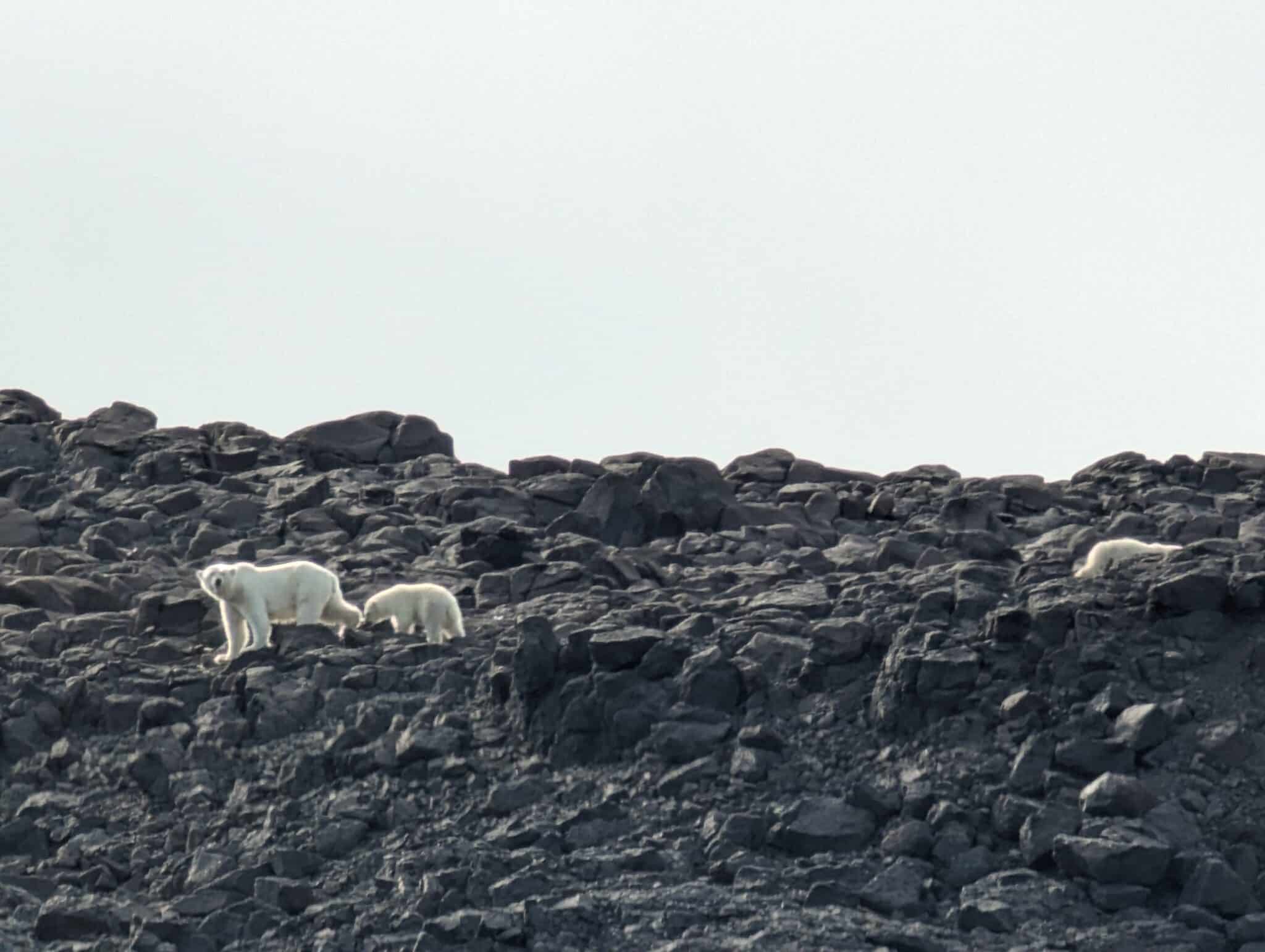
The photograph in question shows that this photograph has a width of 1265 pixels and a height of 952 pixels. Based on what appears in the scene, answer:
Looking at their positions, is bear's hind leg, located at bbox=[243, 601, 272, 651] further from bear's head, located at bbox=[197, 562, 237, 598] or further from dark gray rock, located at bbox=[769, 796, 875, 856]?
dark gray rock, located at bbox=[769, 796, 875, 856]

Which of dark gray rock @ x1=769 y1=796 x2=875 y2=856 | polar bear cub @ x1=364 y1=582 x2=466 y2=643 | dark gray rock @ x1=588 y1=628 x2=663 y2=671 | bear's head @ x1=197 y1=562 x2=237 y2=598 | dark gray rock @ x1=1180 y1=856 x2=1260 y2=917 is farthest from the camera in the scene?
polar bear cub @ x1=364 y1=582 x2=466 y2=643

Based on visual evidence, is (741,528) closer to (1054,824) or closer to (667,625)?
(667,625)

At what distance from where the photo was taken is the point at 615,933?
18156 millimetres

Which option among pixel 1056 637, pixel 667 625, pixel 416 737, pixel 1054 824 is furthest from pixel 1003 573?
pixel 416 737

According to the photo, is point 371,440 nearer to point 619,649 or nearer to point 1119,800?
point 619,649

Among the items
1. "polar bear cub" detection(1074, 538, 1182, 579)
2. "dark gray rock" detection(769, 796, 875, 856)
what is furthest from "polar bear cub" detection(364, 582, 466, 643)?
"polar bear cub" detection(1074, 538, 1182, 579)

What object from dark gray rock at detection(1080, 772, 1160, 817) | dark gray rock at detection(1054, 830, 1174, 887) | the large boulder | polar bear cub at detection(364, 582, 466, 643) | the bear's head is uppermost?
the large boulder

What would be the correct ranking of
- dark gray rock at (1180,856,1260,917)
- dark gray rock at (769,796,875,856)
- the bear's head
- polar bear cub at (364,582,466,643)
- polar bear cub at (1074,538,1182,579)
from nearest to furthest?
1. dark gray rock at (1180,856,1260,917)
2. dark gray rock at (769,796,875,856)
3. the bear's head
4. polar bear cub at (364,582,466,643)
5. polar bear cub at (1074,538,1182,579)

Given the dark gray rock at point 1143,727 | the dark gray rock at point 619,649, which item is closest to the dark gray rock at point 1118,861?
the dark gray rock at point 1143,727

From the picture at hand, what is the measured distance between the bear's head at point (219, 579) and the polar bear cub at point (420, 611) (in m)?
1.63

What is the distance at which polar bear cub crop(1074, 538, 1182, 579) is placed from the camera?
25.1 metres

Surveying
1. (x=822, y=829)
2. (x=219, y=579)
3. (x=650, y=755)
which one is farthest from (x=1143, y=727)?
(x=219, y=579)

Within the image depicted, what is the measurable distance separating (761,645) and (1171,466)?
13.7 metres

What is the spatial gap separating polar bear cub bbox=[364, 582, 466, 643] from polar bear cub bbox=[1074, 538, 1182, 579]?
7126 mm
